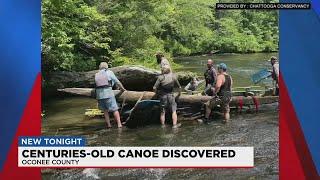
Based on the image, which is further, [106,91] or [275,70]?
[106,91]

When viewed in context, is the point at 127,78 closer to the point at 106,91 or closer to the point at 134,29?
the point at 106,91

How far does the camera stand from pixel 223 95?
4902mm

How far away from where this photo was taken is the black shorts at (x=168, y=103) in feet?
16.0

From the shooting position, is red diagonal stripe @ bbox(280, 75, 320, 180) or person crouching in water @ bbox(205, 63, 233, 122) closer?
red diagonal stripe @ bbox(280, 75, 320, 180)

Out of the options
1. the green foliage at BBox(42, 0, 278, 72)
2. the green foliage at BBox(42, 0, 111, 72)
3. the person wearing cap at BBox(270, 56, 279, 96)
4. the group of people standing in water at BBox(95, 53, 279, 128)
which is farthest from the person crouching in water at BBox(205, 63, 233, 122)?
the green foliage at BBox(42, 0, 111, 72)

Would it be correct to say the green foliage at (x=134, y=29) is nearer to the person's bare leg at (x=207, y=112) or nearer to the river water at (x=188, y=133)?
the river water at (x=188, y=133)

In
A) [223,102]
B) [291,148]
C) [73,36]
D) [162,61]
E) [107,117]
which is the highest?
[73,36]

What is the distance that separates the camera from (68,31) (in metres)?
4.88

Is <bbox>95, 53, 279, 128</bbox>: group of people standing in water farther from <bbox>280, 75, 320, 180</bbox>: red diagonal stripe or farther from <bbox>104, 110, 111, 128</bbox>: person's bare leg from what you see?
<bbox>280, 75, 320, 180</bbox>: red diagonal stripe

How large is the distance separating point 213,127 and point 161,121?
1.44 ft

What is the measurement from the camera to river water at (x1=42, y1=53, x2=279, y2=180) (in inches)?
189

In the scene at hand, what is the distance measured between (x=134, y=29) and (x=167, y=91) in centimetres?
59

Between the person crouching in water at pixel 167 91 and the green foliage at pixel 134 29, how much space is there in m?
0.12

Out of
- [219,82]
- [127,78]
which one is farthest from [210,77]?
[127,78]
